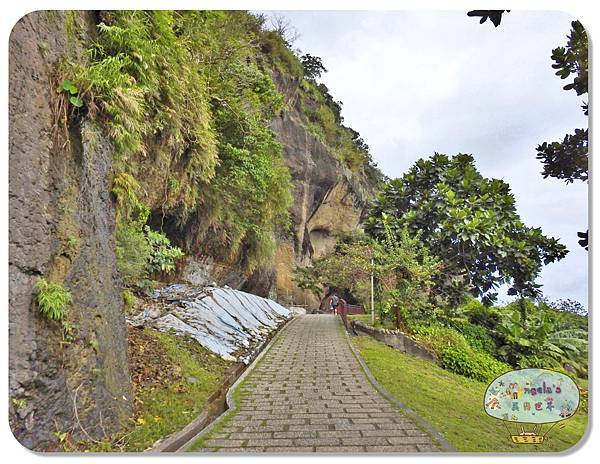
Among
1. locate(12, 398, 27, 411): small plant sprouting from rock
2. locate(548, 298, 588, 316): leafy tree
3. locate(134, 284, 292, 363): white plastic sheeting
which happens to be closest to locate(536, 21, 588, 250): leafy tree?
locate(548, 298, 588, 316): leafy tree

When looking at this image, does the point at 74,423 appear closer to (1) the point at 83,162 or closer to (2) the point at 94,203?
(2) the point at 94,203

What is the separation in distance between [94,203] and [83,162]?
0.87 feet

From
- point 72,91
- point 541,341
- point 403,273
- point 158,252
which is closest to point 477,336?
point 541,341

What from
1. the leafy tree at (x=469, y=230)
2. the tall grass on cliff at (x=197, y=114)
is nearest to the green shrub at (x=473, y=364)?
the leafy tree at (x=469, y=230)

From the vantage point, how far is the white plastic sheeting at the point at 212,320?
416cm

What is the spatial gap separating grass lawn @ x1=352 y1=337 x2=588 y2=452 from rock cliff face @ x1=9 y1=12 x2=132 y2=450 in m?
1.97

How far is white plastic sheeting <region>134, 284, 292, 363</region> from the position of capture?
164 inches

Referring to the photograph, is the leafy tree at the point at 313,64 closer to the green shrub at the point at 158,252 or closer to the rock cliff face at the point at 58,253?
the rock cliff face at the point at 58,253

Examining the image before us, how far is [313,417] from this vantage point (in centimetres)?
247

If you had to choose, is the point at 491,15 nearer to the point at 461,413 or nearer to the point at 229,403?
the point at 461,413

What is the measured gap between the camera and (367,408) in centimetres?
276

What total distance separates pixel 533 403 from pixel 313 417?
4.39 feet

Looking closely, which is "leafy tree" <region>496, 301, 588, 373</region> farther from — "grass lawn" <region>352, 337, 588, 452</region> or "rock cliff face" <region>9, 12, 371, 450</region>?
"rock cliff face" <region>9, 12, 371, 450</region>

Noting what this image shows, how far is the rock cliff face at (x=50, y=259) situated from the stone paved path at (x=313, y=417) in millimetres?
749
